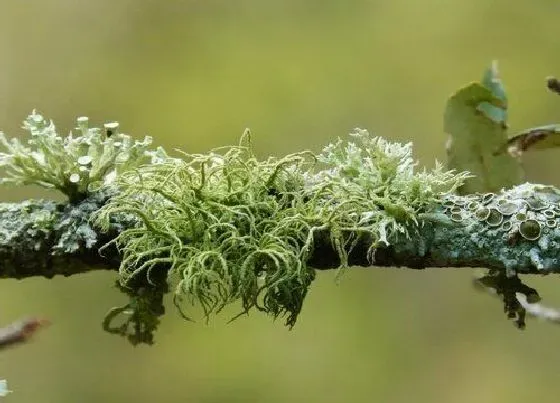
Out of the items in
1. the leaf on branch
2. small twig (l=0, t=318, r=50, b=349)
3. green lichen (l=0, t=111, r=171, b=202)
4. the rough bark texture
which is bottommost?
small twig (l=0, t=318, r=50, b=349)

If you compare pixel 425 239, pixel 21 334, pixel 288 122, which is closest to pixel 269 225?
pixel 425 239

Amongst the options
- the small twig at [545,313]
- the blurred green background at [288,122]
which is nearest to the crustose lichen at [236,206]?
the small twig at [545,313]

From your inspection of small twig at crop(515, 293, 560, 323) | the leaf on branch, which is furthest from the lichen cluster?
small twig at crop(515, 293, 560, 323)

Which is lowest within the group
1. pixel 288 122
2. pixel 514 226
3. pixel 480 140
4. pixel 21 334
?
pixel 21 334

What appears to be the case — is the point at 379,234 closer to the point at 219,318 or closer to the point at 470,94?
the point at 470,94

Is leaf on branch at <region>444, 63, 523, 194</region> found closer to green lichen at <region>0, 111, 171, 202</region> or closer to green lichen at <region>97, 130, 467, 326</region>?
green lichen at <region>97, 130, 467, 326</region>

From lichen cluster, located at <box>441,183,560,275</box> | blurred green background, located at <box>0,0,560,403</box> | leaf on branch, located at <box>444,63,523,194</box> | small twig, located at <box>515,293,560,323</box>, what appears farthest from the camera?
blurred green background, located at <box>0,0,560,403</box>

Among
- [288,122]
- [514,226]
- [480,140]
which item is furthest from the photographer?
[288,122]

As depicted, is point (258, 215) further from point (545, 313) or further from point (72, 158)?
point (545, 313)
